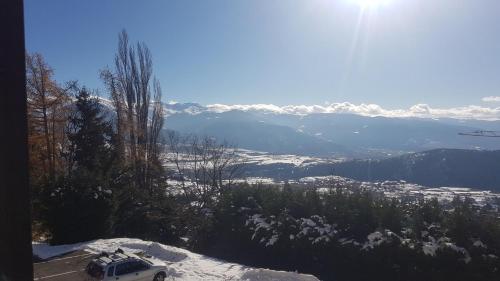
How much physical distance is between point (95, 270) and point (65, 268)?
300cm

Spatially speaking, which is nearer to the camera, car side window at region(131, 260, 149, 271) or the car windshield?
the car windshield

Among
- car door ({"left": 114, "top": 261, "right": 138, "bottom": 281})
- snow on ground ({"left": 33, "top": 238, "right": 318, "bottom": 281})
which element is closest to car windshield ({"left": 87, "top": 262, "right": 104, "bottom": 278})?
car door ({"left": 114, "top": 261, "right": 138, "bottom": 281})

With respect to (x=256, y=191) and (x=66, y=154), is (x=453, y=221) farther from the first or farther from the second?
(x=66, y=154)

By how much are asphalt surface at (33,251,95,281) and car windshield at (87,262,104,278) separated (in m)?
0.23

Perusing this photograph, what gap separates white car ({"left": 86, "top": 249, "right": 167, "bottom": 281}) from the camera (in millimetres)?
13578

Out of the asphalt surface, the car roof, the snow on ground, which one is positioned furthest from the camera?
the snow on ground

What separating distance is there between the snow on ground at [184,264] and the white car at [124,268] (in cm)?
99

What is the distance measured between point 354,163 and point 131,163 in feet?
432

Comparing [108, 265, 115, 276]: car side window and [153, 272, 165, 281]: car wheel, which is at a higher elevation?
[108, 265, 115, 276]: car side window

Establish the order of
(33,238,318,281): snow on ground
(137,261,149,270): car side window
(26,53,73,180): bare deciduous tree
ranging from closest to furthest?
(137,261,149,270): car side window → (33,238,318,281): snow on ground → (26,53,73,180): bare deciduous tree

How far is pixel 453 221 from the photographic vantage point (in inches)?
695

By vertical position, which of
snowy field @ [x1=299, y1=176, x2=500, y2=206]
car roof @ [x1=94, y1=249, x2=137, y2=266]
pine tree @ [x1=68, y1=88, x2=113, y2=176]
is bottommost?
snowy field @ [x1=299, y1=176, x2=500, y2=206]

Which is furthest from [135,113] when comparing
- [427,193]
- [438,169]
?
[438,169]

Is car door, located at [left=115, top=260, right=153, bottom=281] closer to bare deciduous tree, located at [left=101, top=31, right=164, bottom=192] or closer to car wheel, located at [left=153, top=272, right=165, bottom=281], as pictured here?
car wheel, located at [left=153, top=272, right=165, bottom=281]
